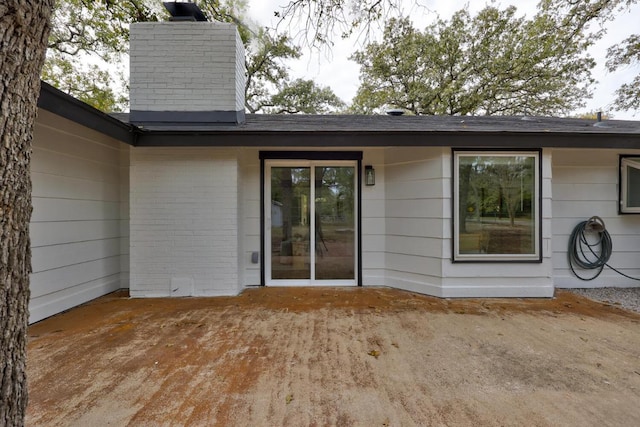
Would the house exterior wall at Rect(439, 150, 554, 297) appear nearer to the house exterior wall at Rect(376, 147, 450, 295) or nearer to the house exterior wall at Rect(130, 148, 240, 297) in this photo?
the house exterior wall at Rect(376, 147, 450, 295)

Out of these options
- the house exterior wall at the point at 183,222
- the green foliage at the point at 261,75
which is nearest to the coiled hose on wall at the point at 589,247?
the house exterior wall at the point at 183,222

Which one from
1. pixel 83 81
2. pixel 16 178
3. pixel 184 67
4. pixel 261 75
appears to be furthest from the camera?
pixel 261 75

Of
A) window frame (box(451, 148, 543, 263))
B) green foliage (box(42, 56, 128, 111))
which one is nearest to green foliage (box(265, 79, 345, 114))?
green foliage (box(42, 56, 128, 111))

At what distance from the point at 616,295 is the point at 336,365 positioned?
4.78m

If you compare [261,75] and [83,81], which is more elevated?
[261,75]

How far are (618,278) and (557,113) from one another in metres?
10.4

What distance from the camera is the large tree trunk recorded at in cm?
101

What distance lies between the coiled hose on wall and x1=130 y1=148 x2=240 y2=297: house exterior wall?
5410 mm

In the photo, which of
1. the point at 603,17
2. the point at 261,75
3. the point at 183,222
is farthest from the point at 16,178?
the point at 261,75

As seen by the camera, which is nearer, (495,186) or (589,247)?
(495,186)

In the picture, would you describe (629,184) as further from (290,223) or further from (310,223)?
(290,223)

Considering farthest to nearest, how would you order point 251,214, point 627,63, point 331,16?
point 627,63 → point 251,214 → point 331,16

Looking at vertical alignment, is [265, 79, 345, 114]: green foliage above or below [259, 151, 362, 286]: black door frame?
above

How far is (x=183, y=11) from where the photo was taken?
4.81 metres
